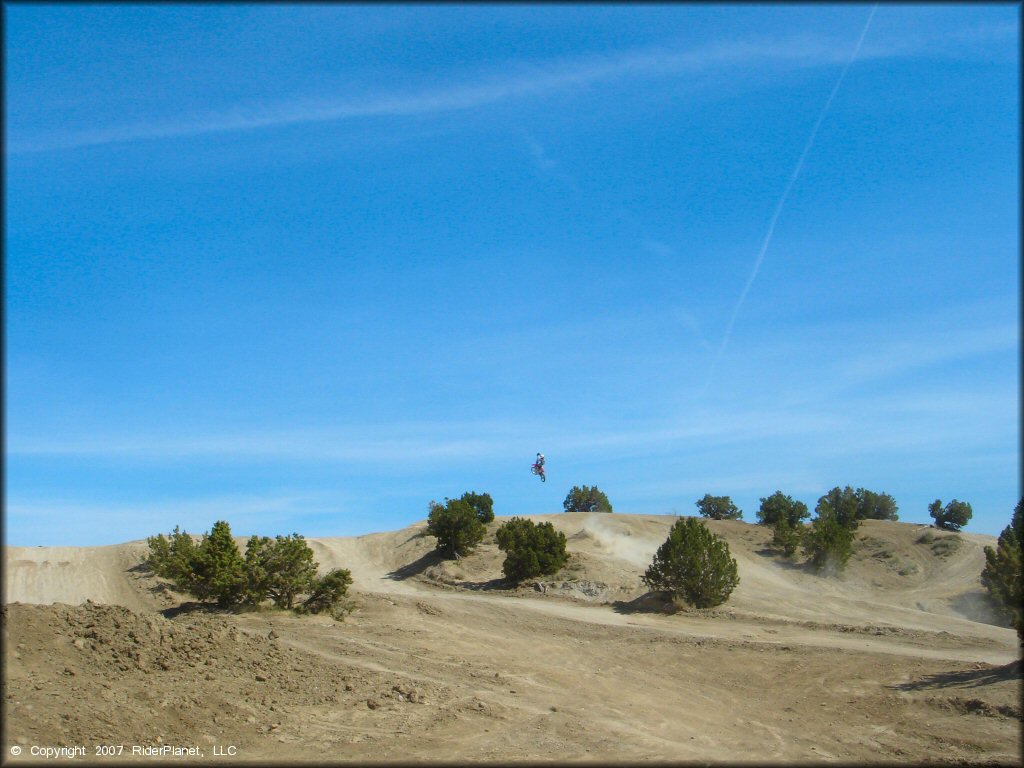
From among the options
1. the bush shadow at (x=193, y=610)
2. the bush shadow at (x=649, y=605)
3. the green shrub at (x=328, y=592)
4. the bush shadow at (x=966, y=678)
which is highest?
the green shrub at (x=328, y=592)

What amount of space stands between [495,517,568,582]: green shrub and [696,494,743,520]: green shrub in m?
21.0

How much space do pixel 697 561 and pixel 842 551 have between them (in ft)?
43.3

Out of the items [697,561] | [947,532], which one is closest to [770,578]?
[697,561]

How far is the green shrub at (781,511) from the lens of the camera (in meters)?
43.8

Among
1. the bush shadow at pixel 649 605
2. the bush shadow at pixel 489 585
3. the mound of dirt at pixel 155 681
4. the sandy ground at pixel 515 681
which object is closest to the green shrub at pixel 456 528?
the bush shadow at pixel 489 585

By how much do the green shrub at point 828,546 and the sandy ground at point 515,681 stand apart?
6.97m

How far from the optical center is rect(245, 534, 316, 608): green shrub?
77.6 ft

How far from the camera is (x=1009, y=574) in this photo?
2156 cm

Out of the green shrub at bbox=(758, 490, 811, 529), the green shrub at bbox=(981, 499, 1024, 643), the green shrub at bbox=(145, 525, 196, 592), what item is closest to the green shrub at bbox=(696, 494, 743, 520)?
the green shrub at bbox=(758, 490, 811, 529)

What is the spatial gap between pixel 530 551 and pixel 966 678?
17.6 meters

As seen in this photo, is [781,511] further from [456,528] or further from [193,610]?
[193,610]

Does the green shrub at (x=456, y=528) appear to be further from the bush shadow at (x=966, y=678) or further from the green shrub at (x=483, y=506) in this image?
the bush shadow at (x=966, y=678)

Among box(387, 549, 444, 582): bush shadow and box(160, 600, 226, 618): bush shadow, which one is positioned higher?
box(387, 549, 444, 582): bush shadow

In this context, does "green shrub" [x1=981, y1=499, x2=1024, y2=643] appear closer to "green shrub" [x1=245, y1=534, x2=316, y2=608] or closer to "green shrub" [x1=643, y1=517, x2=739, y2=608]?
"green shrub" [x1=643, y1=517, x2=739, y2=608]
